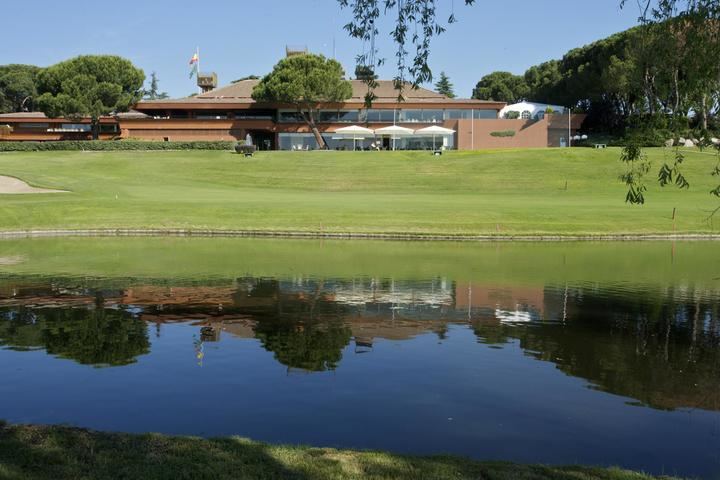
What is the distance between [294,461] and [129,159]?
65.4 metres

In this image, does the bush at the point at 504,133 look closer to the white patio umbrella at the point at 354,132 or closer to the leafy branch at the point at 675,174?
the white patio umbrella at the point at 354,132

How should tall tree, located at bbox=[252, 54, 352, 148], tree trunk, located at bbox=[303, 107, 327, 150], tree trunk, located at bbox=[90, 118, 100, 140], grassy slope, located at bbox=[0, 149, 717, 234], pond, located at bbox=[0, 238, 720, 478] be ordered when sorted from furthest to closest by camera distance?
tree trunk, located at bbox=[90, 118, 100, 140]
tree trunk, located at bbox=[303, 107, 327, 150]
tall tree, located at bbox=[252, 54, 352, 148]
grassy slope, located at bbox=[0, 149, 717, 234]
pond, located at bbox=[0, 238, 720, 478]

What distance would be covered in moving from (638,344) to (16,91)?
140642 millimetres

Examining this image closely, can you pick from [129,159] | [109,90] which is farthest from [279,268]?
[109,90]

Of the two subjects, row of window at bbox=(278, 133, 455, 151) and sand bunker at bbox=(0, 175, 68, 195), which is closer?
sand bunker at bbox=(0, 175, 68, 195)

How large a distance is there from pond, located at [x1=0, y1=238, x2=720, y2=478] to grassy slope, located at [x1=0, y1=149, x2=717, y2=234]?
10.6 meters

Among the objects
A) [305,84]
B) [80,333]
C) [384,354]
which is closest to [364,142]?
[305,84]

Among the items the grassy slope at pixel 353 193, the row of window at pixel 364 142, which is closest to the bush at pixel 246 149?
the grassy slope at pixel 353 193

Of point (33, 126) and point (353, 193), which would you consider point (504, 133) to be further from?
point (33, 126)

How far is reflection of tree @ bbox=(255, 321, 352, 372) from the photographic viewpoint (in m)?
13.7

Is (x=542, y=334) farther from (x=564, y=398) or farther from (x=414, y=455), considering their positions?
(x=414, y=455)

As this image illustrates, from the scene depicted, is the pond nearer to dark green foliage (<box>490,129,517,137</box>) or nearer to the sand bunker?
the sand bunker

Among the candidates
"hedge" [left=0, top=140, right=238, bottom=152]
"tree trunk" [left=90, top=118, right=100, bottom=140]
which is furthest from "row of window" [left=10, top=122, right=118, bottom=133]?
"hedge" [left=0, top=140, right=238, bottom=152]

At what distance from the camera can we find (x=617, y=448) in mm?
9594
